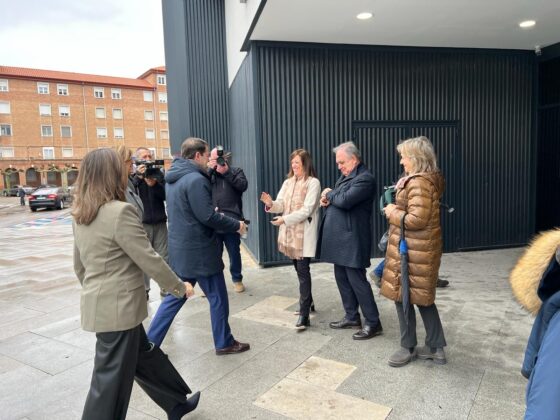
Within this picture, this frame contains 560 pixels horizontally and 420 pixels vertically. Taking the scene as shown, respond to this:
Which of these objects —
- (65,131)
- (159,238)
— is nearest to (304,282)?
(159,238)

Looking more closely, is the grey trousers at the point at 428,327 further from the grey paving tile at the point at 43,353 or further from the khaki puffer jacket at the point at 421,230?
the grey paving tile at the point at 43,353

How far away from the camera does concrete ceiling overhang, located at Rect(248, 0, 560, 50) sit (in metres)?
5.36

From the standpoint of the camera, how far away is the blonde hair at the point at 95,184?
7.41 feet

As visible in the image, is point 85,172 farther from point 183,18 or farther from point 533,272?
point 183,18

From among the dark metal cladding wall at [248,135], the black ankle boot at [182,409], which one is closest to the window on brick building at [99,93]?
the dark metal cladding wall at [248,135]

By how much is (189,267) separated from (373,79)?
5.04 m

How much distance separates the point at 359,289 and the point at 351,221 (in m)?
0.63

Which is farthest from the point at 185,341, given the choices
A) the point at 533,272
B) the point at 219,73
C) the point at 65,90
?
the point at 65,90

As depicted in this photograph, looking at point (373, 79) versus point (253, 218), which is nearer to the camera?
point (373, 79)

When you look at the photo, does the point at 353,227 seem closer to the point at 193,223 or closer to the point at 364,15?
the point at 193,223

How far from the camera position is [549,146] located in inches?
316

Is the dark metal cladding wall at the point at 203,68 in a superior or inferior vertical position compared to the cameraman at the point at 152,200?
superior

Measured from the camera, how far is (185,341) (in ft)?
13.6

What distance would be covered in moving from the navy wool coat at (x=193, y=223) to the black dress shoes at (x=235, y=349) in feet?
2.41
